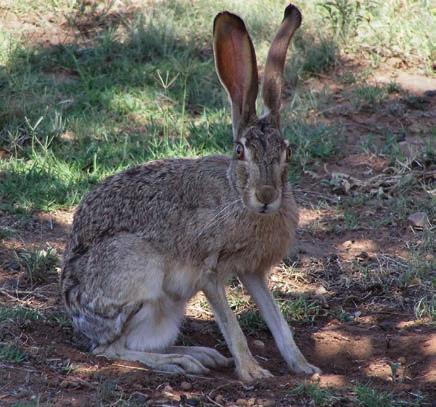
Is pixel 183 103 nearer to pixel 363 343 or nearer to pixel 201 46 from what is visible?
pixel 201 46

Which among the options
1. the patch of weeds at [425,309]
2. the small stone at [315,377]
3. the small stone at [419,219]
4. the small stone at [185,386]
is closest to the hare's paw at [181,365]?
the small stone at [185,386]

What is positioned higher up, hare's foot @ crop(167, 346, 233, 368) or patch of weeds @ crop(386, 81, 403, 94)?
patch of weeds @ crop(386, 81, 403, 94)

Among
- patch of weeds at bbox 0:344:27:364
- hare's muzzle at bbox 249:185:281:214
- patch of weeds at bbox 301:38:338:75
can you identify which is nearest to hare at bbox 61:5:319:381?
hare's muzzle at bbox 249:185:281:214

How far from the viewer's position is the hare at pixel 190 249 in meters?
4.99

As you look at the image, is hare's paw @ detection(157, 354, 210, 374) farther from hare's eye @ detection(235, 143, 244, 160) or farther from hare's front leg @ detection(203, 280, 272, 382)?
hare's eye @ detection(235, 143, 244, 160)

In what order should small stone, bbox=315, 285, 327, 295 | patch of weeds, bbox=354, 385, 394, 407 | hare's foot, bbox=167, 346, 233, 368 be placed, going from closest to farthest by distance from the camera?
1. patch of weeds, bbox=354, 385, 394, 407
2. hare's foot, bbox=167, 346, 233, 368
3. small stone, bbox=315, 285, 327, 295

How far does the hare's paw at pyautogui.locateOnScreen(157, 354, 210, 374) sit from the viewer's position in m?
4.98

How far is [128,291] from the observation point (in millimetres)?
5020

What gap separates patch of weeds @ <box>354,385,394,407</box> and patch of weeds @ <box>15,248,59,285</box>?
6.65ft

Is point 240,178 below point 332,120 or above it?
above

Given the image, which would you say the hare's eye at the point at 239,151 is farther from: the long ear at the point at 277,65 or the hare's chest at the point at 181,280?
the hare's chest at the point at 181,280

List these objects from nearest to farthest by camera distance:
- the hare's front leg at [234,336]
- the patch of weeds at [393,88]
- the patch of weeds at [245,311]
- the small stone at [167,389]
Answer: the small stone at [167,389] < the hare's front leg at [234,336] < the patch of weeds at [245,311] < the patch of weeds at [393,88]

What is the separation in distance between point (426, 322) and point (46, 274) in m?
2.05

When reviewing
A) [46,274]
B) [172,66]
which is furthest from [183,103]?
[46,274]
